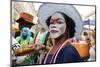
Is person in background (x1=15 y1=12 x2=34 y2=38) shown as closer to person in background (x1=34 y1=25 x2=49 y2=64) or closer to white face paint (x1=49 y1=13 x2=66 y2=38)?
person in background (x1=34 y1=25 x2=49 y2=64)

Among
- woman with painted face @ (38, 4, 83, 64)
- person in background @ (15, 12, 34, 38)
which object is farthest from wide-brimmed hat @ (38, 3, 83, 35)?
person in background @ (15, 12, 34, 38)

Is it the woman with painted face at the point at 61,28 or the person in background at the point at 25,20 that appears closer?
the person in background at the point at 25,20

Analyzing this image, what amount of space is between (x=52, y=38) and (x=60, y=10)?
32 centimetres

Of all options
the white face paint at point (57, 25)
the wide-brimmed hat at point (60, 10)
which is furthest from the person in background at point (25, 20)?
the white face paint at point (57, 25)

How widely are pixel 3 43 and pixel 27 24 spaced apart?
1.03 feet

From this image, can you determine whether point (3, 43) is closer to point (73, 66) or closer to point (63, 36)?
point (63, 36)

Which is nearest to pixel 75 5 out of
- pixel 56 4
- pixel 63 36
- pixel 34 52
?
pixel 56 4

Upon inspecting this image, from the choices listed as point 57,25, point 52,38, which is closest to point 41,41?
point 52,38

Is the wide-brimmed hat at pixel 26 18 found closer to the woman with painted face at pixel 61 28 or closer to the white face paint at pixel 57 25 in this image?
the woman with painted face at pixel 61 28

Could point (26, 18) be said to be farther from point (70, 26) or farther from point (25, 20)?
point (70, 26)

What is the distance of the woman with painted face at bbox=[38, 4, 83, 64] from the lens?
226cm

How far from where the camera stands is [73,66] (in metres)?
2.37

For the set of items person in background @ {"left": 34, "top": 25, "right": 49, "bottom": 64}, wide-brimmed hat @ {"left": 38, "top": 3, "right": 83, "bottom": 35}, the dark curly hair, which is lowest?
person in background @ {"left": 34, "top": 25, "right": 49, "bottom": 64}

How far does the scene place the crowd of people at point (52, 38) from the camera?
216cm
